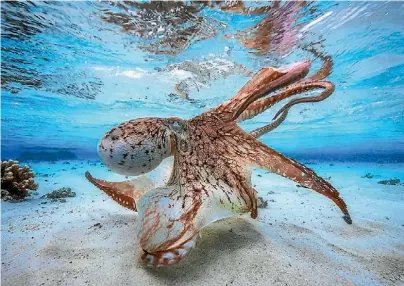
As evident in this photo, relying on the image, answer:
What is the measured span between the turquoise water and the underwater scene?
61 mm

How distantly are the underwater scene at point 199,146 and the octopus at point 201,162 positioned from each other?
0.01m

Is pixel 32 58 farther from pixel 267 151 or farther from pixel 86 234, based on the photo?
pixel 267 151

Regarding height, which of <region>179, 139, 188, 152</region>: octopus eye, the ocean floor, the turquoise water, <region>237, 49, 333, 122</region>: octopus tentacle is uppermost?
the turquoise water

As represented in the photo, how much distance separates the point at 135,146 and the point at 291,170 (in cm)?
134

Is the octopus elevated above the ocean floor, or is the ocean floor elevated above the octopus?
the octopus

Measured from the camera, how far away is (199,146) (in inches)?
90.0

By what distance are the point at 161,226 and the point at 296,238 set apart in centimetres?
184

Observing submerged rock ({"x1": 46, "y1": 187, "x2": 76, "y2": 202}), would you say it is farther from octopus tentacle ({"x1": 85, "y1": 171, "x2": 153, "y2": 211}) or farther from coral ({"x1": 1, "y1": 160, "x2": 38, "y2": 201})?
octopus tentacle ({"x1": 85, "y1": 171, "x2": 153, "y2": 211})

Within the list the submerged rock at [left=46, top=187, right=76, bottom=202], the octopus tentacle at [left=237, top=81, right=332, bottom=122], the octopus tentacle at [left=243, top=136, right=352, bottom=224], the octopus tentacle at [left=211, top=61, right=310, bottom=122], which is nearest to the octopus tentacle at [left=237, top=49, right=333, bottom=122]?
the octopus tentacle at [left=237, top=81, right=332, bottom=122]

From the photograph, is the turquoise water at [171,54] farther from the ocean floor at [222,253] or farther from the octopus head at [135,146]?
the ocean floor at [222,253]

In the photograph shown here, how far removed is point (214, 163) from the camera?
2.22 metres

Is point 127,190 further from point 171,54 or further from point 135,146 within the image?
point 171,54

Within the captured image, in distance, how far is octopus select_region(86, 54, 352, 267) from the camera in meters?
1.83

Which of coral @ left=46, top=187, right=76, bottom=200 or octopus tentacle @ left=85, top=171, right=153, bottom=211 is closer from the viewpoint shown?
octopus tentacle @ left=85, top=171, right=153, bottom=211
